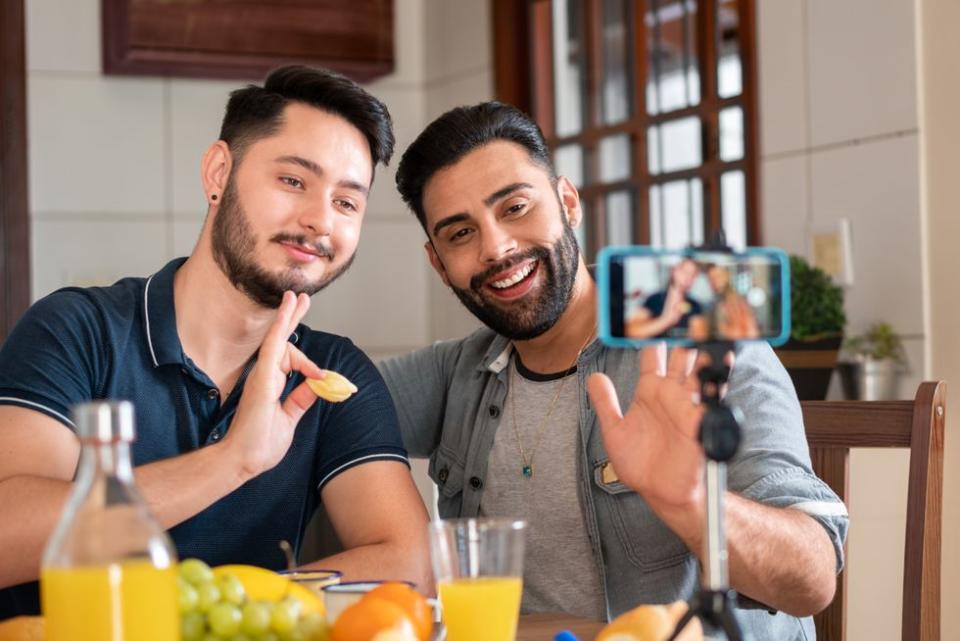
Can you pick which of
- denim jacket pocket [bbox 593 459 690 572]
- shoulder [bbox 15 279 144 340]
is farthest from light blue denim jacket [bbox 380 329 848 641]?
shoulder [bbox 15 279 144 340]

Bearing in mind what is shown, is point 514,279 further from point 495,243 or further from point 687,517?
point 687,517

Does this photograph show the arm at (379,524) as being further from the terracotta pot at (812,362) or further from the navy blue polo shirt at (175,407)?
the terracotta pot at (812,362)

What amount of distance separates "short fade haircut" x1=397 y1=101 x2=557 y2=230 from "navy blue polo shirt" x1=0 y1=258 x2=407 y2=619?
37 cm

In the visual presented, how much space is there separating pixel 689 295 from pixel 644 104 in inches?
102

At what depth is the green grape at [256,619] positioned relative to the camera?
0.91 m

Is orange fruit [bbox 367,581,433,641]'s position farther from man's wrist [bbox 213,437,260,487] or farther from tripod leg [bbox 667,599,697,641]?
man's wrist [bbox 213,437,260,487]

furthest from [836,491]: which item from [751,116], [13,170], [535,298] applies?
[13,170]

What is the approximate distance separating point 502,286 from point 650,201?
156cm

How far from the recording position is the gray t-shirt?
173 centimetres

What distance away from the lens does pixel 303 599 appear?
0.98 metres

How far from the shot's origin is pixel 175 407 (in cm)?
171

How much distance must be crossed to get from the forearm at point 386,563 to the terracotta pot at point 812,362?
1168 mm

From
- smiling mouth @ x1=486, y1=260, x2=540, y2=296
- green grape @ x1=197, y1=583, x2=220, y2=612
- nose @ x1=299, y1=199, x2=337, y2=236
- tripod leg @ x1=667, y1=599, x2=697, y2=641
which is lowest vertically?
tripod leg @ x1=667, y1=599, x2=697, y2=641

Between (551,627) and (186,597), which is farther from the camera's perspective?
(551,627)
